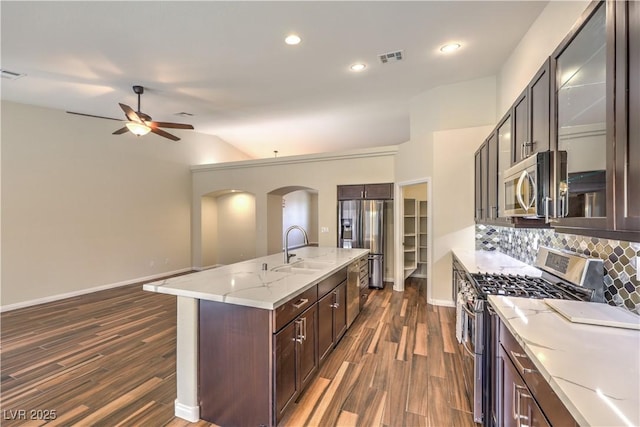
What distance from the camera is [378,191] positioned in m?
5.62

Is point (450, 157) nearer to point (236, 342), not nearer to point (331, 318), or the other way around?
point (331, 318)

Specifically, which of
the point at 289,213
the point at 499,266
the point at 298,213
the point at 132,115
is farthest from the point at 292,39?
the point at 298,213

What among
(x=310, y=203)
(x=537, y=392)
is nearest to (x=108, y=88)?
(x=537, y=392)

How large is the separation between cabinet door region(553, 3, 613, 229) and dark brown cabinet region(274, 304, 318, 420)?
1.72m

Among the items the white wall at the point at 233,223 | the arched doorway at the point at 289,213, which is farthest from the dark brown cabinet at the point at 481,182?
the white wall at the point at 233,223

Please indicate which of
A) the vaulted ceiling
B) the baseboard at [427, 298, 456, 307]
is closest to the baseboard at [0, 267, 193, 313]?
the vaulted ceiling

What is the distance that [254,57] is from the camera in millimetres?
3434

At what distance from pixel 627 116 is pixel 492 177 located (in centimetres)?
219

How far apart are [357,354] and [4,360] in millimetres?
3553

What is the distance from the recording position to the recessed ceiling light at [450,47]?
328 centimetres

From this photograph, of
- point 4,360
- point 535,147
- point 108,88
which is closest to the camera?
point 535,147

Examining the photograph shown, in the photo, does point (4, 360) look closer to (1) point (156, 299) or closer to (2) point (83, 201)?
(1) point (156, 299)

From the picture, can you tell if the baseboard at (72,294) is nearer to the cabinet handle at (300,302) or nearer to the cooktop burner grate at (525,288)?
the cabinet handle at (300,302)

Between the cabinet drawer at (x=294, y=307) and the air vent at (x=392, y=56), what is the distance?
2.90 metres
